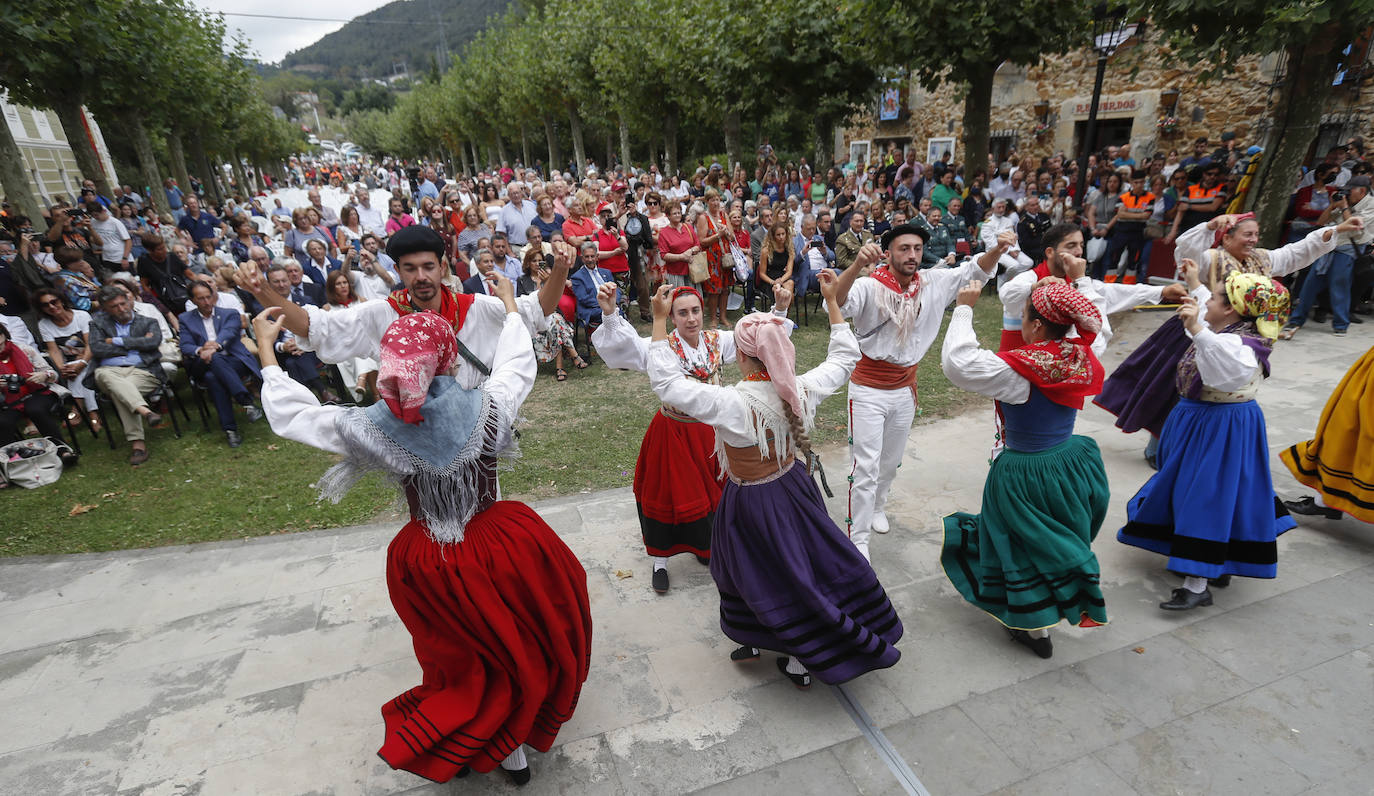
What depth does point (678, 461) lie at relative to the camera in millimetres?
3963

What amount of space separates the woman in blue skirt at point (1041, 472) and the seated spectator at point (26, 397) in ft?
25.9

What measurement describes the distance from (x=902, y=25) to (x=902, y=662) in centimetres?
1103

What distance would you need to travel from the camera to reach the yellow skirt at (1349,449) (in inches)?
157

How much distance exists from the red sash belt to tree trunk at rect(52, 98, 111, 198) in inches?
596

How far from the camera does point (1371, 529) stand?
14.6 ft

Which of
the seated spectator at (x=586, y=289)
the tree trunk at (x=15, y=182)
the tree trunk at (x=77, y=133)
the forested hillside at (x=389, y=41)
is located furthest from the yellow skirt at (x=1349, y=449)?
the forested hillside at (x=389, y=41)

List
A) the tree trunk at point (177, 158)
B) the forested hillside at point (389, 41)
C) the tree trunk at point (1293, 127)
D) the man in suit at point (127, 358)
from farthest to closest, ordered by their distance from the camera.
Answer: the forested hillside at point (389, 41), the tree trunk at point (177, 158), the tree trunk at point (1293, 127), the man in suit at point (127, 358)

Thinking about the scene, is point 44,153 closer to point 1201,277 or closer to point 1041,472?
point 1041,472

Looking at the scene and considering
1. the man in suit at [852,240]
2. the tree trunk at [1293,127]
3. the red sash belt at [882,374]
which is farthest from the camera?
the man in suit at [852,240]

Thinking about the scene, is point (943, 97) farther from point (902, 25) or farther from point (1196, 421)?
point (1196, 421)

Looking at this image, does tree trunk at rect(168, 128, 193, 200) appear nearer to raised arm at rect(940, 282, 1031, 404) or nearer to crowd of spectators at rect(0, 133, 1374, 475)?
crowd of spectators at rect(0, 133, 1374, 475)

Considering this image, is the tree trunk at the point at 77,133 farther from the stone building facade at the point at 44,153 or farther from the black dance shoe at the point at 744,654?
the black dance shoe at the point at 744,654

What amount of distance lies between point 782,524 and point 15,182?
13.1 meters

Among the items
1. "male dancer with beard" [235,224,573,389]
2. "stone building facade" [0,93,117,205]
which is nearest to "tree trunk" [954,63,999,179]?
"male dancer with beard" [235,224,573,389]
